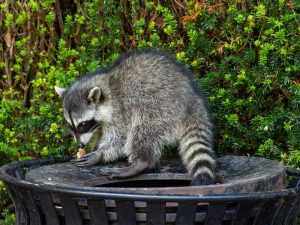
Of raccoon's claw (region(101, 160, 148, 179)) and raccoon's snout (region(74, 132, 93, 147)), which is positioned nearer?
raccoon's claw (region(101, 160, 148, 179))

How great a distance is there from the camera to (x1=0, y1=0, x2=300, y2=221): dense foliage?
12.4ft

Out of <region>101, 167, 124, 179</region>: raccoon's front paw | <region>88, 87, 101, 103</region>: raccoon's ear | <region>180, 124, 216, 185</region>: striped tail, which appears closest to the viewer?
<region>180, 124, 216, 185</region>: striped tail

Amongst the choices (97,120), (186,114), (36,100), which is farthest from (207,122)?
(36,100)

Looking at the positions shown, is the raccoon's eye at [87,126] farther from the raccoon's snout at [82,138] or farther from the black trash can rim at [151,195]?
the black trash can rim at [151,195]

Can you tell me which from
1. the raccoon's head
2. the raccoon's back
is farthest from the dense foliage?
the raccoon's head

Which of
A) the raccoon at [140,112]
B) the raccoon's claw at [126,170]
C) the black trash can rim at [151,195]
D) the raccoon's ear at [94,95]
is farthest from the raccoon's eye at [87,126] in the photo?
the black trash can rim at [151,195]

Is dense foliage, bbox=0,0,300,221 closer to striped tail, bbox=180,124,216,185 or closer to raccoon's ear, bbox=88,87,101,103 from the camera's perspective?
striped tail, bbox=180,124,216,185

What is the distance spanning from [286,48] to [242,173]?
1094 mm

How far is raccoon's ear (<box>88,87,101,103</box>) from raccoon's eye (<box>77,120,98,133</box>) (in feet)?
0.46

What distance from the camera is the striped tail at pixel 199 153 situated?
295 cm

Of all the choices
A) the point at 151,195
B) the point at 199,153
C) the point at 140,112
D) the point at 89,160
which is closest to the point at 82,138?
the point at 89,160

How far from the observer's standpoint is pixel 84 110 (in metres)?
3.63

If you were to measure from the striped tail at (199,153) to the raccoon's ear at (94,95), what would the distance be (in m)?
0.59

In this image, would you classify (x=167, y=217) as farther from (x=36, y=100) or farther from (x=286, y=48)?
(x=36, y=100)
